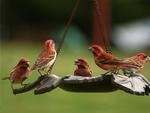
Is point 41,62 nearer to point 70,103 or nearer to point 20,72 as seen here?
point 20,72

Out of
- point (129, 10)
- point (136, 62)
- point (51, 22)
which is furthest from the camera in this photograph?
point (51, 22)

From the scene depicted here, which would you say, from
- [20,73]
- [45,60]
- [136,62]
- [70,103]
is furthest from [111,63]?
[70,103]

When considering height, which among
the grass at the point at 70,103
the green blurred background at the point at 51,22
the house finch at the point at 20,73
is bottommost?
the house finch at the point at 20,73

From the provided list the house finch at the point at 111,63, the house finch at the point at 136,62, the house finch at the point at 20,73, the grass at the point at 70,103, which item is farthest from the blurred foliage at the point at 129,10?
the house finch at the point at 111,63

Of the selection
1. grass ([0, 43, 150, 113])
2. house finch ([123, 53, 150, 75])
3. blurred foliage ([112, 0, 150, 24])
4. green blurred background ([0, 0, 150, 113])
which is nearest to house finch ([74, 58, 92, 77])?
house finch ([123, 53, 150, 75])

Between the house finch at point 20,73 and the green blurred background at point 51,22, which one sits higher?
the green blurred background at point 51,22

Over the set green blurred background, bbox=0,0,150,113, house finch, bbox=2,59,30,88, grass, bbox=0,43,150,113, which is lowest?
house finch, bbox=2,59,30,88

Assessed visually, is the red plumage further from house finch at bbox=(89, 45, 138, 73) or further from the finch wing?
house finch at bbox=(89, 45, 138, 73)

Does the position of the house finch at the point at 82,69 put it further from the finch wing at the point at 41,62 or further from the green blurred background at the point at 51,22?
the green blurred background at the point at 51,22

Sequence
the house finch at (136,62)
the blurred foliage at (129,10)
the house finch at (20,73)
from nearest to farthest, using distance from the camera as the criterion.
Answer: the house finch at (136,62) → the house finch at (20,73) → the blurred foliage at (129,10)

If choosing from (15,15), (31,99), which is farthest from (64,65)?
(15,15)

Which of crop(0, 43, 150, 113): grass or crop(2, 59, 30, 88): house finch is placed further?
crop(0, 43, 150, 113): grass

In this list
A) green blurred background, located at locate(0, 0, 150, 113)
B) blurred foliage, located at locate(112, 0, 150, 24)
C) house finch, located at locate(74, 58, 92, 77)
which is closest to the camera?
house finch, located at locate(74, 58, 92, 77)

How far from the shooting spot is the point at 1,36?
2517 centimetres
